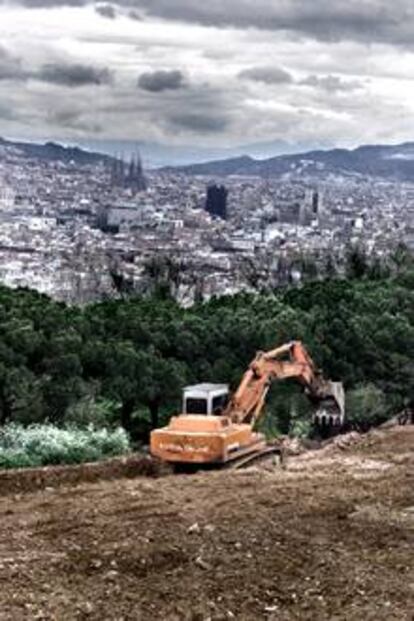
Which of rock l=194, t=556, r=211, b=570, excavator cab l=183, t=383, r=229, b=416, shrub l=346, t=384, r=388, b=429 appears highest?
→ rock l=194, t=556, r=211, b=570

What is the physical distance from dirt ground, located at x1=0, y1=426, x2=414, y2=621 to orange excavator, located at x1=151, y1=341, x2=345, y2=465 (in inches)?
78.9

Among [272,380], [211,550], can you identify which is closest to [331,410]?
[272,380]

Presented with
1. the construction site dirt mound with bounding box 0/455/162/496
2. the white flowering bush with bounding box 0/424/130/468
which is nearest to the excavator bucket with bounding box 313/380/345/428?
the white flowering bush with bounding box 0/424/130/468

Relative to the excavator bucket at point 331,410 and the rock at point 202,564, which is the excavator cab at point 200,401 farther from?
the rock at point 202,564

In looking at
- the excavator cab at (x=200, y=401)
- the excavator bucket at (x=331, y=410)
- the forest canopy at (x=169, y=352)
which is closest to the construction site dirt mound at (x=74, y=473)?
the excavator cab at (x=200, y=401)

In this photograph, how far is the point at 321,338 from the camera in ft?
116

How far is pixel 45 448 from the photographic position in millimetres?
20078

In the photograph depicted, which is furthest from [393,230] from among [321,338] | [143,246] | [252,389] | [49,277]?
[252,389]

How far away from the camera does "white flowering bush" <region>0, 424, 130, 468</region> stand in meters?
19.7

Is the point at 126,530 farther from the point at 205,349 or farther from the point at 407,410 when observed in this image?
the point at 407,410

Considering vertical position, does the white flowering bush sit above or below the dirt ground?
below

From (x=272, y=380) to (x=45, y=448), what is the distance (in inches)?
206

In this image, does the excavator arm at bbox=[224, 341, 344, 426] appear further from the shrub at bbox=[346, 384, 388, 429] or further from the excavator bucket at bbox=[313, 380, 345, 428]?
the shrub at bbox=[346, 384, 388, 429]

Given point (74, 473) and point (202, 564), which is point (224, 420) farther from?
point (202, 564)
